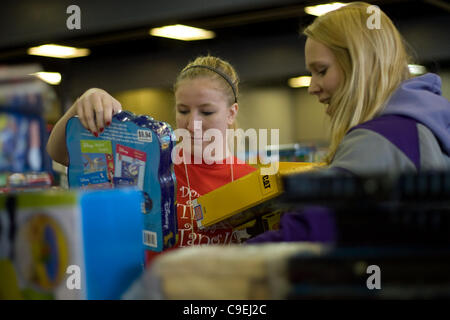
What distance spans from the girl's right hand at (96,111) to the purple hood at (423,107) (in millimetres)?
525

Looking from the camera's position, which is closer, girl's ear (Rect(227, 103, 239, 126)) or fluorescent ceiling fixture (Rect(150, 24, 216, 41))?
girl's ear (Rect(227, 103, 239, 126))

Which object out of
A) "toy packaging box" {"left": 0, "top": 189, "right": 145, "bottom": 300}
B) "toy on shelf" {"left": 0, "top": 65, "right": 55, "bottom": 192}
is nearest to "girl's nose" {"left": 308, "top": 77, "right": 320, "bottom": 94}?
"toy packaging box" {"left": 0, "top": 189, "right": 145, "bottom": 300}

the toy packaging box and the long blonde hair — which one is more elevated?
the long blonde hair

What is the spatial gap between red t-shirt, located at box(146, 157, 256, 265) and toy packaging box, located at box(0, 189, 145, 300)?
474 millimetres

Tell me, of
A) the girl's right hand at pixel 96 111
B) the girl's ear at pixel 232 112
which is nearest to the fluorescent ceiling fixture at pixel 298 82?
the girl's ear at pixel 232 112

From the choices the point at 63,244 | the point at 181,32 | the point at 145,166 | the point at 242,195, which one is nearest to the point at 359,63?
the point at 242,195

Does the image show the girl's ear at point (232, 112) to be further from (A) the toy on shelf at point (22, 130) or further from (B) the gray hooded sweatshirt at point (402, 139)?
(A) the toy on shelf at point (22, 130)

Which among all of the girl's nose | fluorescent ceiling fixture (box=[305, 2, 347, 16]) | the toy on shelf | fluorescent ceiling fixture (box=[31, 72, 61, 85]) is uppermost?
fluorescent ceiling fixture (box=[31, 72, 61, 85])

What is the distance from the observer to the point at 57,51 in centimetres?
719

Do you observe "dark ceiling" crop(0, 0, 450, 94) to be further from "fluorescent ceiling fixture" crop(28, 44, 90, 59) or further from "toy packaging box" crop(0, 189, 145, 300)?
"toy packaging box" crop(0, 189, 145, 300)

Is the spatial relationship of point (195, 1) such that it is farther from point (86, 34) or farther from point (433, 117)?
point (433, 117)

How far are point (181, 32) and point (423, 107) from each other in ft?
18.2

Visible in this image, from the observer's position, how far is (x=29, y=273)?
0.72m

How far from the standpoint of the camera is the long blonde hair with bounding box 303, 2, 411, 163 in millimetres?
1097
